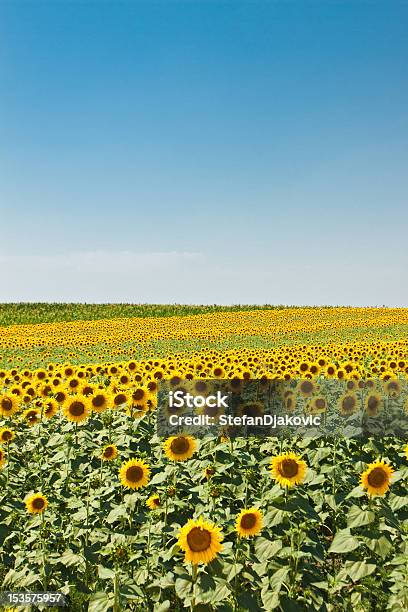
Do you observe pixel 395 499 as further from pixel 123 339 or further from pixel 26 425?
pixel 123 339

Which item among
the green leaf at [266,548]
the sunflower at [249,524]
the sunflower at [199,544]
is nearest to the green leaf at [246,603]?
the green leaf at [266,548]

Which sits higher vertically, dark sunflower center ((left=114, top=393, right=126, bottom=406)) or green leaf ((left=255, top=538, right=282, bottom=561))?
dark sunflower center ((left=114, top=393, right=126, bottom=406))

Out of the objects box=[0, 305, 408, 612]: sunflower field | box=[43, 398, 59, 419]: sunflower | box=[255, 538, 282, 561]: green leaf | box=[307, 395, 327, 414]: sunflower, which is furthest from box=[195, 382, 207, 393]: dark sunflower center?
box=[255, 538, 282, 561]: green leaf

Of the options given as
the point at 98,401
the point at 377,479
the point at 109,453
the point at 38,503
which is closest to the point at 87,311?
the point at 98,401

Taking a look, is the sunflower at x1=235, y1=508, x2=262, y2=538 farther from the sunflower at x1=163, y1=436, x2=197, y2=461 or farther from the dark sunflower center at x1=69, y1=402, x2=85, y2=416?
the dark sunflower center at x1=69, y1=402, x2=85, y2=416

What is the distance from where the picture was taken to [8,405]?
8391mm

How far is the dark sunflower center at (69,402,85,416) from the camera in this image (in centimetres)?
731

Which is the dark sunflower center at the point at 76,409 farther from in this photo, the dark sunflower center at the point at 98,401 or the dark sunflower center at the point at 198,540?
the dark sunflower center at the point at 198,540

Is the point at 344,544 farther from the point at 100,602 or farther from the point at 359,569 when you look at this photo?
the point at 100,602

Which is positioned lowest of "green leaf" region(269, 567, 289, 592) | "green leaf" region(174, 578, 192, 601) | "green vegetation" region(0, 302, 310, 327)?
"green leaf" region(269, 567, 289, 592)

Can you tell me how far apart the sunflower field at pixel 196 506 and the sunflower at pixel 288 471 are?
0.03 ft

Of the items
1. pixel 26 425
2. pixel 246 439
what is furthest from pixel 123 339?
pixel 246 439

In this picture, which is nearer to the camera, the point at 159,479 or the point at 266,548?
the point at 266,548

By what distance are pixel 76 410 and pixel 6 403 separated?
5.29 feet
